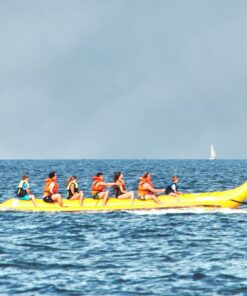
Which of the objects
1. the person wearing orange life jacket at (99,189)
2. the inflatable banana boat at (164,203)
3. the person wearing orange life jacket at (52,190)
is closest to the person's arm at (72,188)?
the inflatable banana boat at (164,203)

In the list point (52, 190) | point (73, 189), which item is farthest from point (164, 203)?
point (52, 190)

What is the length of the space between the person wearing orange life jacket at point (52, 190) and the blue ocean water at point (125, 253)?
71cm

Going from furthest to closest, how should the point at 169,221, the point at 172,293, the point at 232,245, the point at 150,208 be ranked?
the point at 150,208
the point at 169,221
the point at 232,245
the point at 172,293

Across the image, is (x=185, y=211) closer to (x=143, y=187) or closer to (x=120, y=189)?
(x=143, y=187)

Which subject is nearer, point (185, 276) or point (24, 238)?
point (185, 276)

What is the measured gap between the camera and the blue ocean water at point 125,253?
16.8 meters

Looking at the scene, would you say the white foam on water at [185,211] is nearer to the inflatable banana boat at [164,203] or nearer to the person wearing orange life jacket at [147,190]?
the inflatable banana boat at [164,203]

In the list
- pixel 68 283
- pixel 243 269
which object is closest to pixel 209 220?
pixel 243 269

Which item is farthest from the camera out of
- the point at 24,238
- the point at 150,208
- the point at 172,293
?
the point at 150,208

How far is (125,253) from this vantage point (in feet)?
68.3

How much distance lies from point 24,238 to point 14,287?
7.25 metres

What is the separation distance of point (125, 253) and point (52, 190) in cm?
1033

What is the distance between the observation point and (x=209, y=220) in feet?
93.1

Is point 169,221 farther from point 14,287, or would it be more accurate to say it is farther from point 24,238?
point 14,287
